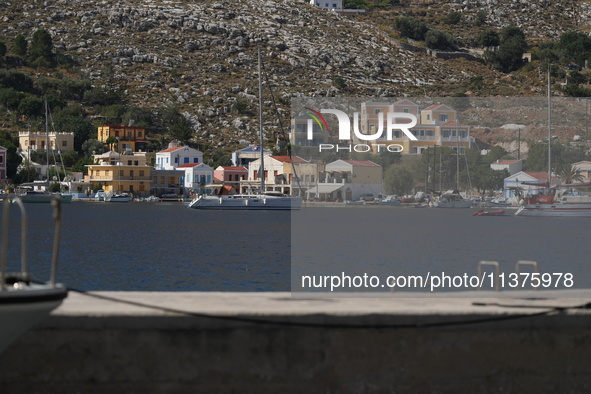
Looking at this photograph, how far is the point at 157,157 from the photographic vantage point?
422ft

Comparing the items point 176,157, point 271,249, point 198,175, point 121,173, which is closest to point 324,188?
point 271,249

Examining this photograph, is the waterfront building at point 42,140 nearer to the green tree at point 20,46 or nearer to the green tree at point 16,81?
the green tree at point 16,81

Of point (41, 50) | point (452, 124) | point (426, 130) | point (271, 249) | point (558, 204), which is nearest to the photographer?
point (426, 130)

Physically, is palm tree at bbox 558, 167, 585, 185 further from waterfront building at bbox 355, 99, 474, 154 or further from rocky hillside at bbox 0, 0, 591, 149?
rocky hillside at bbox 0, 0, 591, 149

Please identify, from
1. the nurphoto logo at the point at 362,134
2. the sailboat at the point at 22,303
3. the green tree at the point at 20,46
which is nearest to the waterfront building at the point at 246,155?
the green tree at the point at 20,46

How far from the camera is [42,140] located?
4998 inches

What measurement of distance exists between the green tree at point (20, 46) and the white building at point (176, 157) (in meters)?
35.2

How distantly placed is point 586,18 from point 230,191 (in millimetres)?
79440

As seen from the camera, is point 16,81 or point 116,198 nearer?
point 116,198

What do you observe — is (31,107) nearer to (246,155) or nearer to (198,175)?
(198,175)

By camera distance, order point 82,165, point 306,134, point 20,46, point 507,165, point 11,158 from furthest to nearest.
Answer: point 20,46, point 82,165, point 11,158, point 507,165, point 306,134

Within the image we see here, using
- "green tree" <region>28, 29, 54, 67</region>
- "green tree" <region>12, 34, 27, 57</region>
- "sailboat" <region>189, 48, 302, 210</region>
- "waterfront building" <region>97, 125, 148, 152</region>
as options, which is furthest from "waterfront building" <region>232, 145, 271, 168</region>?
"green tree" <region>12, 34, 27, 57</region>

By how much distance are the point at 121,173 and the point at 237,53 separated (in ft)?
109

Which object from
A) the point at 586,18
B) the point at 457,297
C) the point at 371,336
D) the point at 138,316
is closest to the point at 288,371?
the point at 371,336
